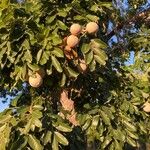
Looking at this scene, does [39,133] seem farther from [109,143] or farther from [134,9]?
[134,9]

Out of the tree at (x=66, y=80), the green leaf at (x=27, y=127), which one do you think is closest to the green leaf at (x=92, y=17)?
the tree at (x=66, y=80)

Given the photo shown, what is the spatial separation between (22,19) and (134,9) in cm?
350

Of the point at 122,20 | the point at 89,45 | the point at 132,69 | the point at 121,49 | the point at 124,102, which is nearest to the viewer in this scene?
the point at 89,45

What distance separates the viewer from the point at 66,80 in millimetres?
4566

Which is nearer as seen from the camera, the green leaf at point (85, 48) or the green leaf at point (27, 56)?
the green leaf at point (27, 56)

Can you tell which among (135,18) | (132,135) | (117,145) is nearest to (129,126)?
A: (132,135)

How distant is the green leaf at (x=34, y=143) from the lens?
153 inches

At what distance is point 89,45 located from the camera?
14.2 ft

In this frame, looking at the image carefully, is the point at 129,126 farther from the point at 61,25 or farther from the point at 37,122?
the point at 61,25

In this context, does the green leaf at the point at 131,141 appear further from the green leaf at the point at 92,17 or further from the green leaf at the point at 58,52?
the green leaf at the point at 92,17

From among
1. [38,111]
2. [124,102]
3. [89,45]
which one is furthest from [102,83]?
[38,111]

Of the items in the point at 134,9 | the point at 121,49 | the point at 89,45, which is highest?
the point at 89,45

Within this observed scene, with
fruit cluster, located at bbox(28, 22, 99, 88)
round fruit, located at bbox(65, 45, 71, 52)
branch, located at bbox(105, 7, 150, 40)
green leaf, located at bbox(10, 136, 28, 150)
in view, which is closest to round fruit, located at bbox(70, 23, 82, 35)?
fruit cluster, located at bbox(28, 22, 99, 88)

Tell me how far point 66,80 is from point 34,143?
34.7 inches
